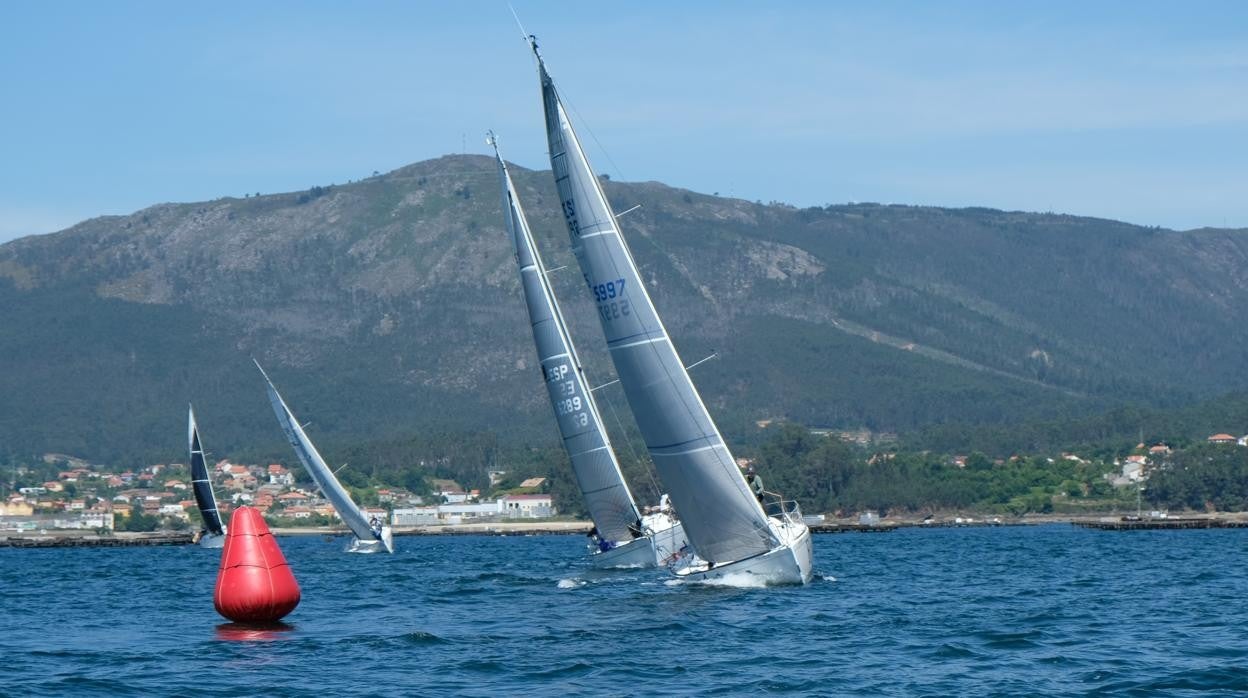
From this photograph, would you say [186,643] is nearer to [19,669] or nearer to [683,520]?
[19,669]

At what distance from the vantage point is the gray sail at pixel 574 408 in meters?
50.4

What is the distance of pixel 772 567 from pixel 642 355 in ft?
18.1

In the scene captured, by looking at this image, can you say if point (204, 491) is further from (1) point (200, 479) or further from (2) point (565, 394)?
(2) point (565, 394)

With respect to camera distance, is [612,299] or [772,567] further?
[772,567]

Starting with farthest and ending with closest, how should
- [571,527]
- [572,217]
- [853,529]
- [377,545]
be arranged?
1. [571,527]
2. [853,529]
3. [377,545]
4. [572,217]

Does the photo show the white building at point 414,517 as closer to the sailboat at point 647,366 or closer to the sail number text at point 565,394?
the sail number text at point 565,394

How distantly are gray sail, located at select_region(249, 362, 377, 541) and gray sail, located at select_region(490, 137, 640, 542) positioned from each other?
3376 centimetres

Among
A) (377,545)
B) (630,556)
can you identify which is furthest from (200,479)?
(630,556)

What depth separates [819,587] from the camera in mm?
42812

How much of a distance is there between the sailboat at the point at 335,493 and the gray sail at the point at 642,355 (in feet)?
155

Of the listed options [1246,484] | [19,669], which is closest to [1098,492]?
[1246,484]

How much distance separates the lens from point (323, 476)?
84.3 metres

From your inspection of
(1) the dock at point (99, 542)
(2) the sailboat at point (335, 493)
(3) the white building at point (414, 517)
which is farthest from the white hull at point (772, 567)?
(3) the white building at point (414, 517)

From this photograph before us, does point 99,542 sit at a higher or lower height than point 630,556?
lower
